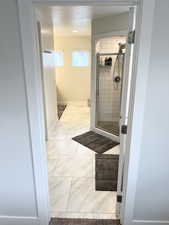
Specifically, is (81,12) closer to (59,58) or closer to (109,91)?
(109,91)

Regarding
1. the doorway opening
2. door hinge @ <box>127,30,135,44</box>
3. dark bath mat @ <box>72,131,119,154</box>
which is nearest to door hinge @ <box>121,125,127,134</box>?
the doorway opening

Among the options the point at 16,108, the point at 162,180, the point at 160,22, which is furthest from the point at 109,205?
the point at 160,22

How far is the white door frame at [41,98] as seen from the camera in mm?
1297

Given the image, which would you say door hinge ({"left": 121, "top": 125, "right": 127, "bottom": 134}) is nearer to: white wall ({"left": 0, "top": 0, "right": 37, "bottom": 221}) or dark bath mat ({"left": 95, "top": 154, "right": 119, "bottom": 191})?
white wall ({"left": 0, "top": 0, "right": 37, "bottom": 221})

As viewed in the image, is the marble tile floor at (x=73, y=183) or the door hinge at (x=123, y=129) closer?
the door hinge at (x=123, y=129)

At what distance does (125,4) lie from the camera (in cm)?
133

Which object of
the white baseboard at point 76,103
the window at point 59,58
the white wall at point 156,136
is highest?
the window at point 59,58

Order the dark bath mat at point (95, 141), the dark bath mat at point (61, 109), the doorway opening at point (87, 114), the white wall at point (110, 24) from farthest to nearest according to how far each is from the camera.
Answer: the dark bath mat at point (61, 109) → the dark bath mat at point (95, 141) → the white wall at point (110, 24) → the doorway opening at point (87, 114)

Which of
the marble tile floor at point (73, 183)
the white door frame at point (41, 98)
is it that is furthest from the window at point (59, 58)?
the white door frame at point (41, 98)

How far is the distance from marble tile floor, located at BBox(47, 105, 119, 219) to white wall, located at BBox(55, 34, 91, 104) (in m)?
2.88

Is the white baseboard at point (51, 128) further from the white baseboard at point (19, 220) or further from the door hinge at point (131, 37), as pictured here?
the door hinge at point (131, 37)

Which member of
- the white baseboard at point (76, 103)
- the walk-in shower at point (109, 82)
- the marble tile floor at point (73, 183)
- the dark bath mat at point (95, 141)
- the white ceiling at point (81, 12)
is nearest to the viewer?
the marble tile floor at point (73, 183)

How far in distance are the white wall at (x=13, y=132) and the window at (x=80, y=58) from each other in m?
5.29

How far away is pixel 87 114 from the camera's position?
560 cm
